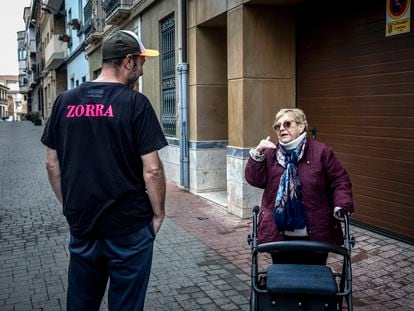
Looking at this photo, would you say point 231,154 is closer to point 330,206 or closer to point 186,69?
point 186,69

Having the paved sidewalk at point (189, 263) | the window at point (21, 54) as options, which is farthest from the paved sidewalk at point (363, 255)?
the window at point (21, 54)

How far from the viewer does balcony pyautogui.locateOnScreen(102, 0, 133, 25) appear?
1295 centimetres

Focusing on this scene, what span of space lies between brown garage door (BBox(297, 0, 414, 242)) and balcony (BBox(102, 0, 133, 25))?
6.86m

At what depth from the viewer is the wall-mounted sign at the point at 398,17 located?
553 cm

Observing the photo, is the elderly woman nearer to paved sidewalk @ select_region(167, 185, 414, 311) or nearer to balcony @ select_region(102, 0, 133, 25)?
paved sidewalk @ select_region(167, 185, 414, 311)

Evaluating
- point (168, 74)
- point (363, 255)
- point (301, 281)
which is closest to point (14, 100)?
point (168, 74)

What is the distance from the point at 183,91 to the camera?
9.43 metres

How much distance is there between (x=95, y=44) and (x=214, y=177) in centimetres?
1081

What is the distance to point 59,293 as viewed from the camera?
15.0 ft

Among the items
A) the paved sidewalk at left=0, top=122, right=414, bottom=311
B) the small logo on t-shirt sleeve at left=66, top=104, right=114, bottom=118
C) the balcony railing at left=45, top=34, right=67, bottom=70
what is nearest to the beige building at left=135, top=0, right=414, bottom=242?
the paved sidewalk at left=0, top=122, right=414, bottom=311

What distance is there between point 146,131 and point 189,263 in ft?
9.91

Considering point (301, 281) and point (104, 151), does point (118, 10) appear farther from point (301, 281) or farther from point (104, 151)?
point (301, 281)

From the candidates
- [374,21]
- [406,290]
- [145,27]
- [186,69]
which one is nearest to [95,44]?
[145,27]

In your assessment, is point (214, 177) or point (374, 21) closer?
point (374, 21)
